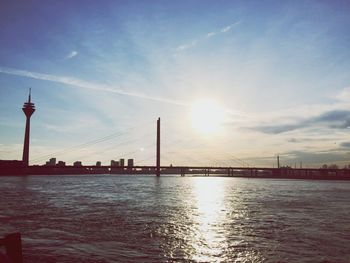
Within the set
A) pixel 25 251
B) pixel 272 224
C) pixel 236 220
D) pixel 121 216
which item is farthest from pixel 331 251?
pixel 121 216

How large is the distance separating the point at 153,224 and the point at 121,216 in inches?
123

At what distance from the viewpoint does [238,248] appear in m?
A: 8.45

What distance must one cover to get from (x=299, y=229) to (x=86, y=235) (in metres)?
8.33

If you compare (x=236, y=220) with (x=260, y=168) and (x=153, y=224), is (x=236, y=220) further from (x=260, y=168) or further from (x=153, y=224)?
(x=260, y=168)

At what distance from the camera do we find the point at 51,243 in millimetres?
8836

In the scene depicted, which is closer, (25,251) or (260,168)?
(25,251)

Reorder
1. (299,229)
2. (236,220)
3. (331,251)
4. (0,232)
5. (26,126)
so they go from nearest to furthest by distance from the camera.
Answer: (331,251), (0,232), (299,229), (236,220), (26,126)

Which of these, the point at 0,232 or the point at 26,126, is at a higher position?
the point at 26,126

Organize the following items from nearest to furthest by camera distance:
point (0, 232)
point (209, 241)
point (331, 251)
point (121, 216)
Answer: point (331, 251) < point (209, 241) < point (0, 232) < point (121, 216)

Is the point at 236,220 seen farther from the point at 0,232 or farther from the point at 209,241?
the point at 0,232

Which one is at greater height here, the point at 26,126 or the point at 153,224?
the point at 26,126

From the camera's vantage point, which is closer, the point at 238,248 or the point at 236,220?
the point at 238,248

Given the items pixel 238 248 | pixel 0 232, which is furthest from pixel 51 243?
pixel 238 248

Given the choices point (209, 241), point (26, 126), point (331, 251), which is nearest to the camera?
point (331, 251)
